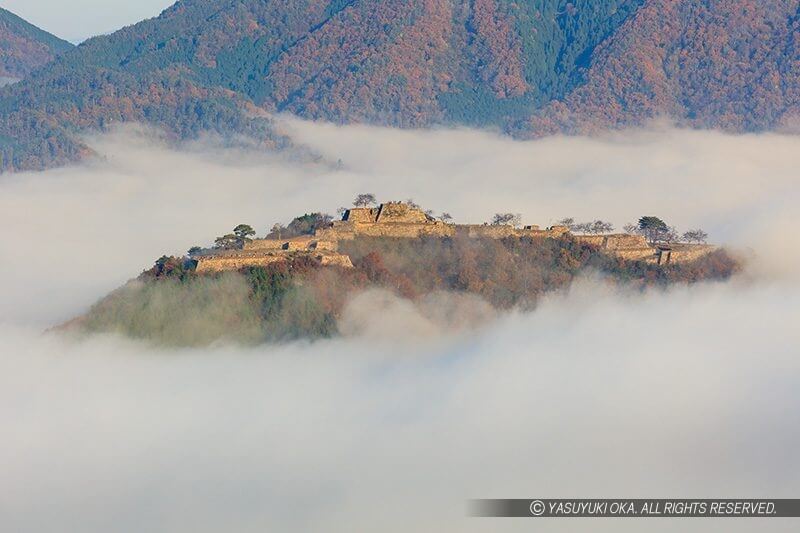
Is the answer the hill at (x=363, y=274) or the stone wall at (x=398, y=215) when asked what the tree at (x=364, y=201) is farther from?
the stone wall at (x=398, y=215)

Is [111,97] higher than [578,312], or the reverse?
[111,97]

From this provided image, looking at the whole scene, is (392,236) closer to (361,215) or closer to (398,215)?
(398,215)

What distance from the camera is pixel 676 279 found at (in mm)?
95250

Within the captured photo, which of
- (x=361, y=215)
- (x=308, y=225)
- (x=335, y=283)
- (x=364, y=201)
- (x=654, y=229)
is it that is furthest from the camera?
(x=364, y=201)

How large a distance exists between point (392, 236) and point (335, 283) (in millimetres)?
6782

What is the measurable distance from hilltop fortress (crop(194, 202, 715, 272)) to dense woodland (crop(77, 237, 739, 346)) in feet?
1.73

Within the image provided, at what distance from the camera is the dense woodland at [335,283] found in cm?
8725

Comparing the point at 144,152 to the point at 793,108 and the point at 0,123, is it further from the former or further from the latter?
the point at 793,108

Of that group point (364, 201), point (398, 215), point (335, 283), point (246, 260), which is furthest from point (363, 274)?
point (364, 201)

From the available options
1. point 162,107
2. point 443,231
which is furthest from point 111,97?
point 443,231

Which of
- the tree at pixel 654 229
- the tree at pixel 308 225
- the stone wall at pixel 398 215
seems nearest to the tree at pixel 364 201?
the tree at pixel 308 225

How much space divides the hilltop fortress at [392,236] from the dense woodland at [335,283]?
0.53 metres

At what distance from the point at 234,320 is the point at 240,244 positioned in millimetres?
6487

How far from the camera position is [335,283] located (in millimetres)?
88375
